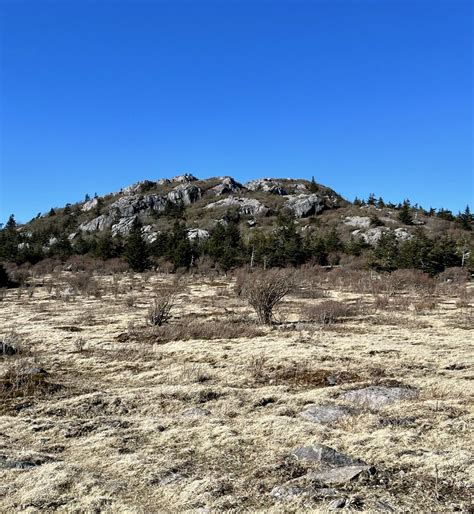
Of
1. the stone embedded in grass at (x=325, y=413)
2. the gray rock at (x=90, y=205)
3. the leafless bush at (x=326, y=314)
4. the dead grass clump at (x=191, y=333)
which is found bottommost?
the stone embedded in grass at (x=325, y=413)

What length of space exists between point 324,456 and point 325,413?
81.8 inches

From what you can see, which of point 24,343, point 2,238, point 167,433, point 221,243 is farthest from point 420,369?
point 2,238

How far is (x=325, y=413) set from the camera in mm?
8562

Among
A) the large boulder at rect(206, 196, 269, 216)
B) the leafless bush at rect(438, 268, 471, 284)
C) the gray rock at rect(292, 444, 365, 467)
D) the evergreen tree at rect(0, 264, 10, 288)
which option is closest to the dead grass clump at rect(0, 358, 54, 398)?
the gray rock at rect(292, 444, 365, 467)

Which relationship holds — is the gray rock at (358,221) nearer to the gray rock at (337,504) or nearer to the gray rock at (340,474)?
the gray rock at (340,474)

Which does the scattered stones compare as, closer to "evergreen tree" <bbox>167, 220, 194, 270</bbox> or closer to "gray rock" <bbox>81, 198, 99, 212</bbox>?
"evergreen tree" <bbox>167, 220, 194, 270</bbox>

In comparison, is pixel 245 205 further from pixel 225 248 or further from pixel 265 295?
pixel 265 295

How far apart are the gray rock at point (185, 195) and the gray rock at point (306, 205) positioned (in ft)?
93.8

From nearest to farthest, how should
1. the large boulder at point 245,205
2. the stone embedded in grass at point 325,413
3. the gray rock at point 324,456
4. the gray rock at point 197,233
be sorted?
the gray rock at point 324,456
the stone embedded in grass at point 325,413
the gray rock at point 197,233
the large boulder at point 245,205

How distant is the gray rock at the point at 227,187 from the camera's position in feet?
427

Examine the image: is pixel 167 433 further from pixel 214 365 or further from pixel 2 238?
pixel 2 238

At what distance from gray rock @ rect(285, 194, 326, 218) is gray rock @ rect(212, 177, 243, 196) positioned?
79.1 feet

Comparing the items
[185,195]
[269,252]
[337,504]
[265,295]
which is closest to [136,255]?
[269,252]

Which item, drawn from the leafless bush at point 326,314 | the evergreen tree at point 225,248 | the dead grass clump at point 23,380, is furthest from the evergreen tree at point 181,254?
the dead grass clump at point 23,380
